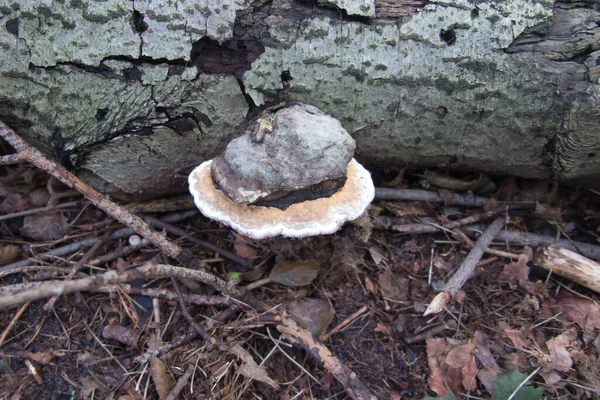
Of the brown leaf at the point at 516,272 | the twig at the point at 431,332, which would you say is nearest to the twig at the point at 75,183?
the twig at the point at 431,332

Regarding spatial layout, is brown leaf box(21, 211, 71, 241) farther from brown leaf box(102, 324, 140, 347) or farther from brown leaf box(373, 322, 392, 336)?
brown leaf box(373, 322, 392, 336)

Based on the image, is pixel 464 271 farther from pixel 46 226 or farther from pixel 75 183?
pixel 46 226

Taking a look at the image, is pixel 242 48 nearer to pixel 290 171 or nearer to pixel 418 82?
pixel 290 171

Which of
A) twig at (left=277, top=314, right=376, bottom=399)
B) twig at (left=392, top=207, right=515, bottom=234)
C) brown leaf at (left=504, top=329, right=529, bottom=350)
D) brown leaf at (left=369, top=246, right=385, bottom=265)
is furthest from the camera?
twig at (left=392, top=207, right=515, bottom=234)

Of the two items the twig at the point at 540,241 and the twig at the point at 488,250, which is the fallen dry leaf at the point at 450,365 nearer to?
the twig at the point at 488,250

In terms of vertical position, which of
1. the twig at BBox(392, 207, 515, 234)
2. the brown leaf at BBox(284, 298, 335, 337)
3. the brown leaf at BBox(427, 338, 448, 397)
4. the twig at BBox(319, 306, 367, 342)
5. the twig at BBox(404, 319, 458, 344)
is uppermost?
the twig at BBox(392, 207, 515, 234)

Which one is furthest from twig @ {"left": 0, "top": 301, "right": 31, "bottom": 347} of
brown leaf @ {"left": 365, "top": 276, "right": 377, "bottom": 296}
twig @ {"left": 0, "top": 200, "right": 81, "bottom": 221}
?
brown leaf @ {"left": 365, "top": 276, "right": 377, "bottom": 296}

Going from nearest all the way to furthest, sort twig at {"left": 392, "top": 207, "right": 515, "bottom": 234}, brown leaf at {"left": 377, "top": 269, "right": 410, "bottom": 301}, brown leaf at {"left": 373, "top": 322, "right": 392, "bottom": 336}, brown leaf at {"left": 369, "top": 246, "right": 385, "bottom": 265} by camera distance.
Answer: brown leaf at {"left": 373, "top": 322, "right": 392, "bottom": 336}
brown leaf at {"left": 377, "top": 269, "right": 410, "bottom": 301}
brown leaf at {"left": 369, "top": 246, "right": 385, "bottom": 265}
twig at {"left": 392, "top": 207, "right": 515, "bottom": 234}
